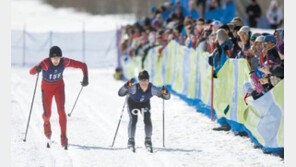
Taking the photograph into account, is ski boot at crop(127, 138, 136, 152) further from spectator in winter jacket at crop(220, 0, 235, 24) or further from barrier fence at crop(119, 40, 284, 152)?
spectator in winter jacket at crop(220, 0, 235, 24)

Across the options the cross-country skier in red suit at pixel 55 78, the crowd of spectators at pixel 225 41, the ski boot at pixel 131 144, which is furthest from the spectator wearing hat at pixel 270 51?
the cross-country skier in red suit at pixel 55 78

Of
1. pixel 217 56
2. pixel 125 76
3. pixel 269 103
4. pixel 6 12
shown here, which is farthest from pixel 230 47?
pixel 125 76

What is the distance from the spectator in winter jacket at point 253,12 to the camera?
19.5 metres

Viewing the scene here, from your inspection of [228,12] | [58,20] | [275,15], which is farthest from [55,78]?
[58,20]

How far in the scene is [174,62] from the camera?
15.3 metres

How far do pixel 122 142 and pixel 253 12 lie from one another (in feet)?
35.4

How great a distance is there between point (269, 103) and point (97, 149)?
2764 millimetres

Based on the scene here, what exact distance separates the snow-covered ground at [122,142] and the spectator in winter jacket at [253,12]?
6.02m

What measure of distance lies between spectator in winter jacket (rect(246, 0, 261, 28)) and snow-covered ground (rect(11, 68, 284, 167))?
19.8ft

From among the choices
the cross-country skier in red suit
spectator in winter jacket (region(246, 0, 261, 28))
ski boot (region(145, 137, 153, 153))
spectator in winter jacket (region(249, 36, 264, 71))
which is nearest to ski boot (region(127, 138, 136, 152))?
ski boot (region(145, 137, 153, 153))

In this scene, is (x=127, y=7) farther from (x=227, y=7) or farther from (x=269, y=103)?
(x=269, y=103)

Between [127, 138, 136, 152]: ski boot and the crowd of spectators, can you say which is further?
[127, 138, 136, 152]: ski boot

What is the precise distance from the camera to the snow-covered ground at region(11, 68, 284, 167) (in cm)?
864

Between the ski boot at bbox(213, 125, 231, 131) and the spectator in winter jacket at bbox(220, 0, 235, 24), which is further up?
the spectator in winter jacket at bbox(220, 0, 235, 24)
